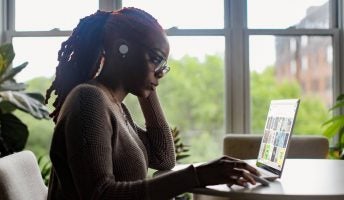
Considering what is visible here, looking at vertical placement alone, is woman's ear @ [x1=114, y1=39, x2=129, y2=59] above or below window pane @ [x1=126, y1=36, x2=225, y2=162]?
above

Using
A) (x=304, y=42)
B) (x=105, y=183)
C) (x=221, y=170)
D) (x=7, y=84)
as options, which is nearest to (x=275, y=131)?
(x=221, y=170)

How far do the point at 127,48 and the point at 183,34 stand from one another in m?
2.28

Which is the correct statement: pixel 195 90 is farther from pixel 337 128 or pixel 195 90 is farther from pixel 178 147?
pixel 337 128

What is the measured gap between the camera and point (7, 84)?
300 centimetres

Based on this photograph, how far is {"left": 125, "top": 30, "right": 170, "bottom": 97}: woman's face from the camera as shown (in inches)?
52.3

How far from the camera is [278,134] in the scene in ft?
4.95

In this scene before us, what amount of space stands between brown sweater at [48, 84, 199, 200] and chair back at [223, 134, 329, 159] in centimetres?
160

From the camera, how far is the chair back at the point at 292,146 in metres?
2.80

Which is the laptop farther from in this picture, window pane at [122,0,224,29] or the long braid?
window pane at [122,0,224,29]

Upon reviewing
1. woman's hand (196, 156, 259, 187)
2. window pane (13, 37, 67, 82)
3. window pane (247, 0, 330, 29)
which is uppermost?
window pane (247, 0, 330, 29)

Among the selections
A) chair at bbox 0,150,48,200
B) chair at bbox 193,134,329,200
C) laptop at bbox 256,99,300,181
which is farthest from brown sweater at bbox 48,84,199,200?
chair at bbox 193,134,329,200

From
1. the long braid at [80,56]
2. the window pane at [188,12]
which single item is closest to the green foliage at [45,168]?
the window pane at [188,12]

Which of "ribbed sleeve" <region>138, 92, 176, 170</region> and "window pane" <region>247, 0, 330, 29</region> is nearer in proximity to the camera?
"ribbed sleeve" <region>138, 92, 176, 170</region>

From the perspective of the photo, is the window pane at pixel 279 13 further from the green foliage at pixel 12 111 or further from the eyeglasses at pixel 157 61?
the eyeglasses at pixel 157 61
